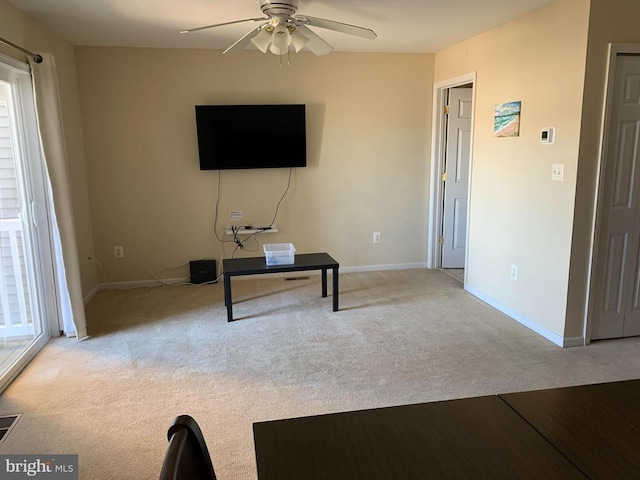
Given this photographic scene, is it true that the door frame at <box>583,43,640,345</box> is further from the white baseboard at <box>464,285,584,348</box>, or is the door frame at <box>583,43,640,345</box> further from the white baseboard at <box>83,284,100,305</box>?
the white baseboard at <box>83,284,100,305</box>

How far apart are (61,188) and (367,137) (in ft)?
10.4

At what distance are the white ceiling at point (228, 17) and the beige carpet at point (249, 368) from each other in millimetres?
2484

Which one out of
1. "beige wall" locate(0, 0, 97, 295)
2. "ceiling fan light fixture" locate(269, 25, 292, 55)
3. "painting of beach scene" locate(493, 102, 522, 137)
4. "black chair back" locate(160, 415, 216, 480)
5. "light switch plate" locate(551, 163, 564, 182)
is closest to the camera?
"black chair back" locate(160, 415, 216, 480)

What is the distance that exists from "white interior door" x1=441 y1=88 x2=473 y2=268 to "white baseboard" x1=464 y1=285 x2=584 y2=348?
895 millimetres

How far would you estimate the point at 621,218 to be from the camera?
135 inches

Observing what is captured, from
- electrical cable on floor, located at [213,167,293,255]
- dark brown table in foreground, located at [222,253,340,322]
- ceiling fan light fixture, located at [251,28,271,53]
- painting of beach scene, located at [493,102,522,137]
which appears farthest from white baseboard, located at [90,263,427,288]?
ceiling fan light fixture, located at [251,28,271,53]

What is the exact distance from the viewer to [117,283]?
5.11 m

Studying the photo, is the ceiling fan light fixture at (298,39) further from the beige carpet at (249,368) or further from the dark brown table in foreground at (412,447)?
the dark brown table in foreground at (412,447)

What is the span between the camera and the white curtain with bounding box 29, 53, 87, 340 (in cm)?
342

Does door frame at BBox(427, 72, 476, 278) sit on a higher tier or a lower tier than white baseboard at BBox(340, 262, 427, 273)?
higher

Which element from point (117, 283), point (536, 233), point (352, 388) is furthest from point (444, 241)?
point (117, 283)

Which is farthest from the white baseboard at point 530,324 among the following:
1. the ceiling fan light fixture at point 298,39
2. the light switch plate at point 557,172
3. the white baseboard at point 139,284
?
the white baseboard at point 139,284

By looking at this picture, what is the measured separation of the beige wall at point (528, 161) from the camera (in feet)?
10.9

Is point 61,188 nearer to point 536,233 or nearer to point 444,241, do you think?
point 536,233
